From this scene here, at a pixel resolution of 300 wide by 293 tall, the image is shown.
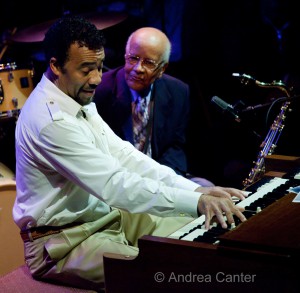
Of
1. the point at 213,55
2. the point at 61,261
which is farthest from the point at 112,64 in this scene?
the point at 61,261

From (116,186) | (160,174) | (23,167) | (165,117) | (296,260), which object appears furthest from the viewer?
(165,117)

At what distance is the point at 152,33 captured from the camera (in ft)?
14.8

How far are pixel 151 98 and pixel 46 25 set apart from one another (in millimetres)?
1339

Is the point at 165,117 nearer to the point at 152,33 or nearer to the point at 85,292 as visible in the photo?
the point at 152,33

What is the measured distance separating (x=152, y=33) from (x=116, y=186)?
211 cm

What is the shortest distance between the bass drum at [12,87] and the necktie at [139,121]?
107cm

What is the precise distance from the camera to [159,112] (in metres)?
4.70

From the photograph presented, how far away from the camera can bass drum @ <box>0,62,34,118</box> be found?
5051 millimetres

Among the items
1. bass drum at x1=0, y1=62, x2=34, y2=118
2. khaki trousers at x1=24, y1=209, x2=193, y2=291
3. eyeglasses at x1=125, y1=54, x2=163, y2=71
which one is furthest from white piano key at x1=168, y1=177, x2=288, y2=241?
bass drum at x1=0, y1=62, x2=34, y2=118

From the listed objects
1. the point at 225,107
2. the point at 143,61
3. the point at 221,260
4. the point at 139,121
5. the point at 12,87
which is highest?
the point at 143,61

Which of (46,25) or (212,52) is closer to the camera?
(46,25)

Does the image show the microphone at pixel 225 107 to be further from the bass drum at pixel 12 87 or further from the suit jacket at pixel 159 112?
the bass drum at pixel 12 87

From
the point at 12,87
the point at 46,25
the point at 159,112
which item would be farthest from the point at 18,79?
the point at 159,112

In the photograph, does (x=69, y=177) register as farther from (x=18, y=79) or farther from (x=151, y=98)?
(x=18, y=79)
